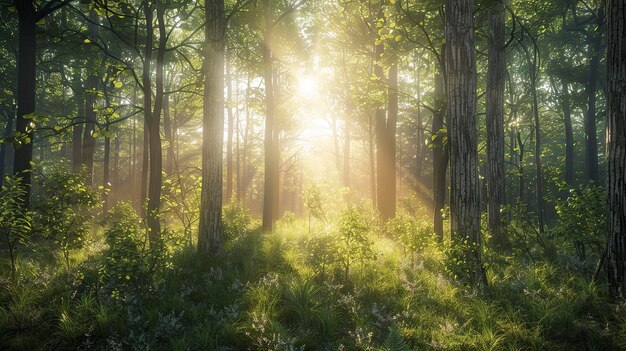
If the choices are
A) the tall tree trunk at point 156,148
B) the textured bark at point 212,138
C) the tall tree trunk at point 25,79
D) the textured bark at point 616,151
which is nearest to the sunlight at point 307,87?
the tall tree trunk at point 156,148

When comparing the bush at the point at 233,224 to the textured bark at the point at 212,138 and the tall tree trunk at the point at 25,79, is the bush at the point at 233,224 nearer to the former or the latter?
the textured bark at the point at 212,138

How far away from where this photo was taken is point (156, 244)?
523 cm

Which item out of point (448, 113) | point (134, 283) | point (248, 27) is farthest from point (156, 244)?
point (248, 27)

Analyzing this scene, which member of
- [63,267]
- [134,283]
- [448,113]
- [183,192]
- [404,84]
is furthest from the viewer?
[404,84]

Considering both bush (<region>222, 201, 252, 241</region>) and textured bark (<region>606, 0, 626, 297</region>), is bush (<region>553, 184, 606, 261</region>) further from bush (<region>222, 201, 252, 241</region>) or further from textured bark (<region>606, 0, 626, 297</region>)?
bush (<region>222, 201, 252, 241</region>)

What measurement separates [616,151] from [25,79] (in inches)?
492

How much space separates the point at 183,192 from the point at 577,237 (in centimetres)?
895

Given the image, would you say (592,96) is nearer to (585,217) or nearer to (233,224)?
(585,217)

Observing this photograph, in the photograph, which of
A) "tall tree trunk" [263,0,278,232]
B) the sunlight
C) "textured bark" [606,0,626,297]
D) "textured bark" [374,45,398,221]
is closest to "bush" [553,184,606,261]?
"textured bark" [606,0,626,297]

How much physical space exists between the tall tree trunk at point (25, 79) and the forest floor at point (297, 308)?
3.31m

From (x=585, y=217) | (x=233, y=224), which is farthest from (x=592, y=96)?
(x=233, y=224)

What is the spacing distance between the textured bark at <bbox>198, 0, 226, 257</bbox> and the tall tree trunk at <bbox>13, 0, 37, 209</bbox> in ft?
16.1

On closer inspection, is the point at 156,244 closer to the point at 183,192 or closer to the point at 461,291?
the point at 183,192

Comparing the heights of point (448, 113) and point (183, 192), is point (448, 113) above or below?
above
